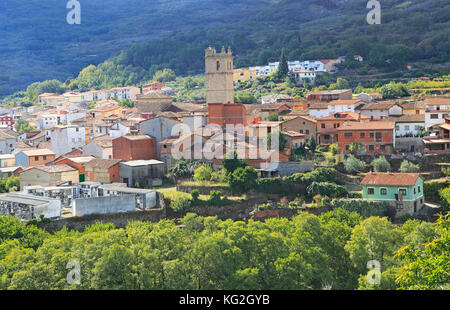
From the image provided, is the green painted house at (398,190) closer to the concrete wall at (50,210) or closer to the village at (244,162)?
the village at (244,162)

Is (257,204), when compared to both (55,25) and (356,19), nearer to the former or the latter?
(356,19)

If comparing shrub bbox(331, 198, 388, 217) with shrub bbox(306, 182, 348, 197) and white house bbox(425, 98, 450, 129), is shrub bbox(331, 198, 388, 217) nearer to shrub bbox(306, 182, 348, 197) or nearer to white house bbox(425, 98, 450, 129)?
shrub bbox(306, 182, 348, 197)

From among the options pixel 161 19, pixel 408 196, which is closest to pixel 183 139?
pixel 408 196

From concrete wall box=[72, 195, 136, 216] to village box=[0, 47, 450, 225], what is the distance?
0.15ft

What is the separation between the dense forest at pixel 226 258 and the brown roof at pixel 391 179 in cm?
541

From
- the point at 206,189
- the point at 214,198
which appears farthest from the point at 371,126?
the point at 214,198

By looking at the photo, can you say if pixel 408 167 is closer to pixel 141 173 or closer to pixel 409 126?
pixel 409 126

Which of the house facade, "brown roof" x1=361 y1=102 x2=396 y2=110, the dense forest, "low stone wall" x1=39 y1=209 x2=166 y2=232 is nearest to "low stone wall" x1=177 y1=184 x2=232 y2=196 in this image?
"low stone wall" x1=39 y1=209 x2=166 y2=232

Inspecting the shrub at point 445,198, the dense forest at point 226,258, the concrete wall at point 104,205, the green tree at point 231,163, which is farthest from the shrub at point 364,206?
→ the concrete wall at point 104,205

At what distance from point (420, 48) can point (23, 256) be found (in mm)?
63851

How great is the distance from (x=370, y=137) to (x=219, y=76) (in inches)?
539

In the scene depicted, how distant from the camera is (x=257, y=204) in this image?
29.7 meters

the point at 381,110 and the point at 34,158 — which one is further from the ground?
the point at 381,110

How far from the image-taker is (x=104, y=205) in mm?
28750
